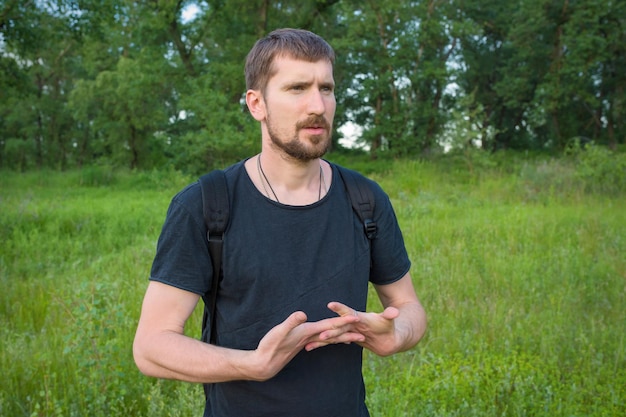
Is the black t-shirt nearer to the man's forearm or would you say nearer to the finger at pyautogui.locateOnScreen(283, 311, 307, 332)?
the man's forearm

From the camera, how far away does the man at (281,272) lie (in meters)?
1.70

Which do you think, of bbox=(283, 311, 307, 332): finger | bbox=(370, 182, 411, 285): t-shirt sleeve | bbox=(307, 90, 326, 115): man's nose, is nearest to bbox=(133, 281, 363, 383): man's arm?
bbox=(283, 311, 307, 332): finger

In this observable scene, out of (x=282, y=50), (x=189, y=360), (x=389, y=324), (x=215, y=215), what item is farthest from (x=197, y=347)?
(x=282, y=50)

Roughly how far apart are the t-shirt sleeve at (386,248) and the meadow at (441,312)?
1.65 m

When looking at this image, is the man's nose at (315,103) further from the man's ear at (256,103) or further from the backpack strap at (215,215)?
the backpack strap at (215,215)

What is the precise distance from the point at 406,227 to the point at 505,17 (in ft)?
94.0

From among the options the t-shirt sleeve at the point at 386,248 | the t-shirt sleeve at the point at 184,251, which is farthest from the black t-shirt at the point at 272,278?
the t-shirt sleeve at the point at 386,248

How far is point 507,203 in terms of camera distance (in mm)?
11883

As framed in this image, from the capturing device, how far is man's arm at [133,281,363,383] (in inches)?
60.3

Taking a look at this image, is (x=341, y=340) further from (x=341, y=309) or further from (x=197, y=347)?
(x=197, y=347)

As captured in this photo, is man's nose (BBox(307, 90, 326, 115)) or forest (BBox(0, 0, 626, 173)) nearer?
man's nose (BBox(307, 90, 326, 115))

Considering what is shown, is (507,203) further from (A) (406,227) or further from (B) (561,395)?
(B) (561,395)

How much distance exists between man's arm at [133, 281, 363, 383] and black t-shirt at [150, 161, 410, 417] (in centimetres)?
8

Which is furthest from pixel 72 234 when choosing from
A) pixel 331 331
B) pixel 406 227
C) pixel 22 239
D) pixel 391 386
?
pixel 331 331
